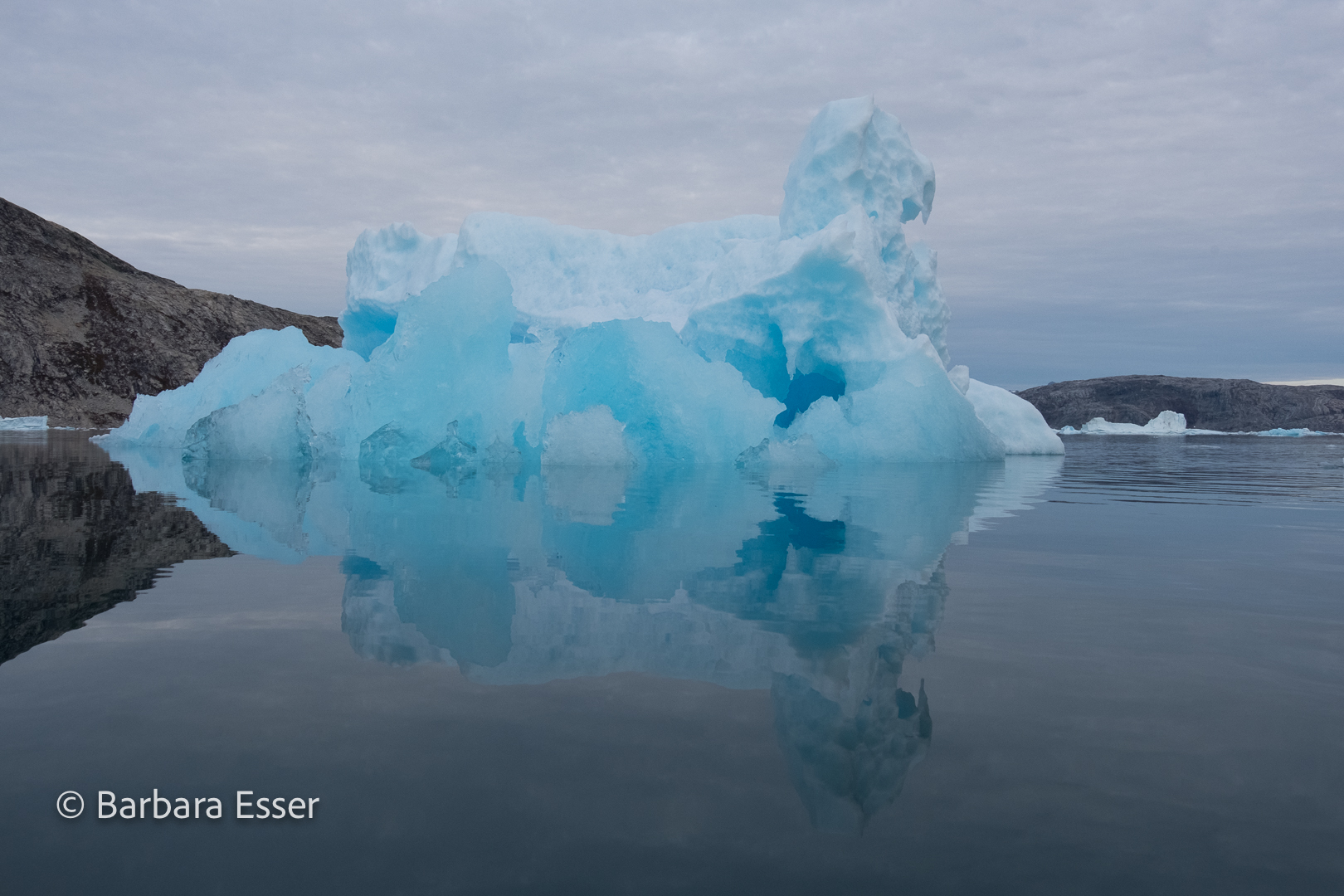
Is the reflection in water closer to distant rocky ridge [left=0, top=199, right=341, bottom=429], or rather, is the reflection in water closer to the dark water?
the dark water

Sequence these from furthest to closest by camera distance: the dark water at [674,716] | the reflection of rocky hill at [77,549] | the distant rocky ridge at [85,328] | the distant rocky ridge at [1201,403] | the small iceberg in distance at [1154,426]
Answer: the distant rocky ridge at [1201,403] < the small iceberg in distance at [1154,426] < the distant rocky ridge at [85,328] < the reflection of rocky hill at [77,549] < the dark water at [674,716]

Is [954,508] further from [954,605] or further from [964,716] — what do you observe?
[964,716]

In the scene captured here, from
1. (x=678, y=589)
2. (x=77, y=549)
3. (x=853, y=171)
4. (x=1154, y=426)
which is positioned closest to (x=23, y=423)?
(x=853, y=171)

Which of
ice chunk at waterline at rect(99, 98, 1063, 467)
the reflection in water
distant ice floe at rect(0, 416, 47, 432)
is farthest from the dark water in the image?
distant ice floe at rect(0, 416, 47, 432)

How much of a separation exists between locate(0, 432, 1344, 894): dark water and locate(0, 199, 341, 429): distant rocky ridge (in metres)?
54.9

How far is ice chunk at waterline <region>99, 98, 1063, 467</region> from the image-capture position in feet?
42.1

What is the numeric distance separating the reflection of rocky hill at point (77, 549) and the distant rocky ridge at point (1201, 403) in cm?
7335

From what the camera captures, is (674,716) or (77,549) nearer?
(674,716)

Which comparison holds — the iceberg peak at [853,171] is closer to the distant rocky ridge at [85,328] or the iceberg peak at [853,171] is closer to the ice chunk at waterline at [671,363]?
the ice chunk at waterline at [671,363]

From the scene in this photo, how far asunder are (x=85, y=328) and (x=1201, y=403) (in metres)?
81.1

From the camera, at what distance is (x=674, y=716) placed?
216cm

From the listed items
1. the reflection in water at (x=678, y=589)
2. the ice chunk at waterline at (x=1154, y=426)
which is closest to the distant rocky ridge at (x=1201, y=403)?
the ice chunk at waterline at (x=1154, y=426)

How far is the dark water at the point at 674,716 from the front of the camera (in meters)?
1.49

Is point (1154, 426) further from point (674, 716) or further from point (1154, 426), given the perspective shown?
point (674, 716)
